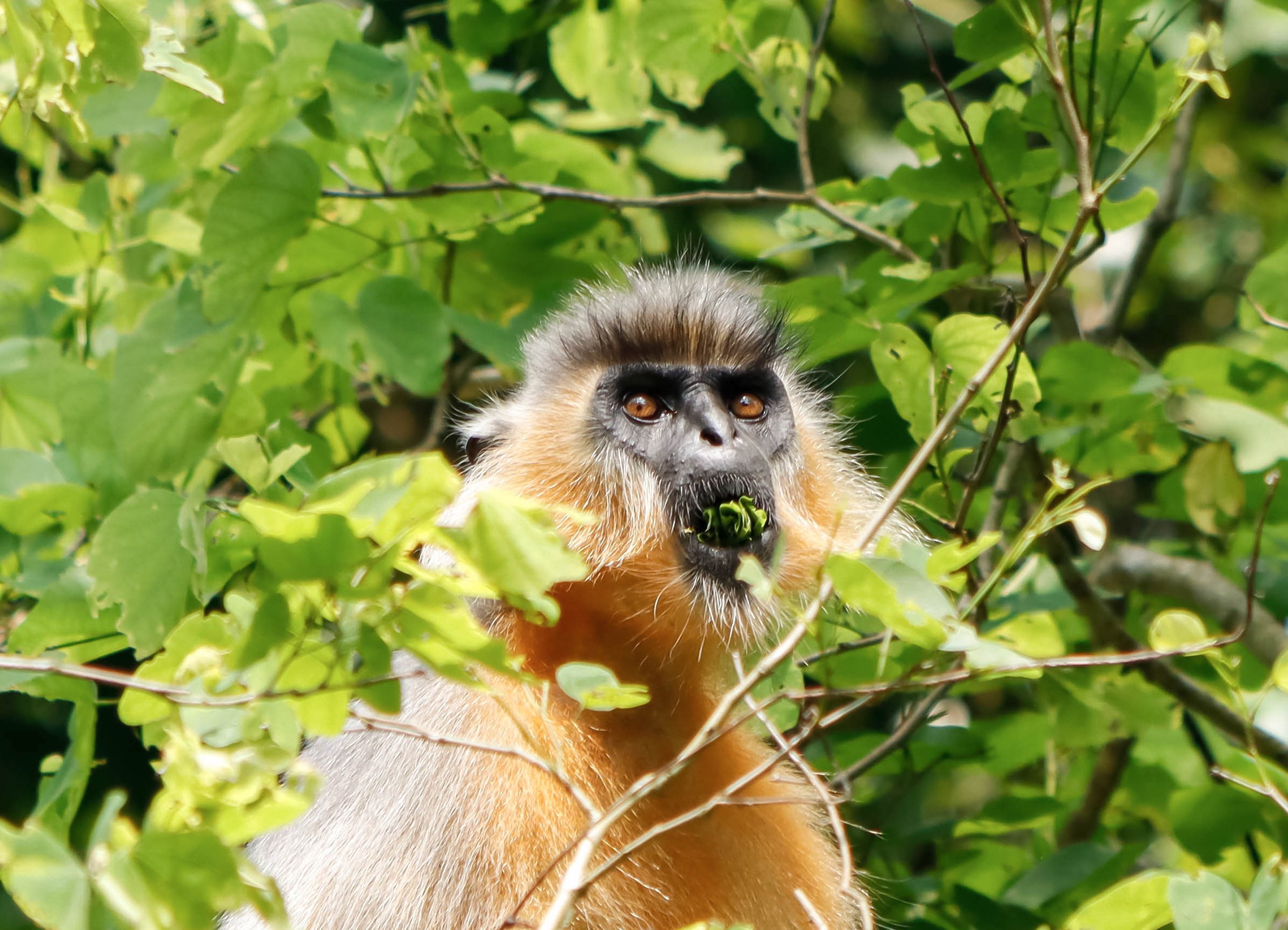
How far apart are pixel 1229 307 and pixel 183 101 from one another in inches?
254

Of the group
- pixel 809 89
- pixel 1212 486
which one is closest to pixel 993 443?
pixel 1212 486

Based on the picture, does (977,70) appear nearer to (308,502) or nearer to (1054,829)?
(308,502)

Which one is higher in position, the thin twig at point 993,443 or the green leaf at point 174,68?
the green leaf at point 174,68

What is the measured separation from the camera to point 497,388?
15.1ft

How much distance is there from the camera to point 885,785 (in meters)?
4.02

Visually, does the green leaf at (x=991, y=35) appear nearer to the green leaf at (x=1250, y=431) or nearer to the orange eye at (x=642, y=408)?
the green leaf at (x=1250, y=431)

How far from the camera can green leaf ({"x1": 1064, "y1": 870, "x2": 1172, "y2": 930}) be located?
1804 mm

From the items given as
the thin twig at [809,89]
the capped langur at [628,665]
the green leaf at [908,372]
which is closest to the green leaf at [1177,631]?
the capped langur at [628,665]

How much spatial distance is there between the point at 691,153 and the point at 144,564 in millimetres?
2523

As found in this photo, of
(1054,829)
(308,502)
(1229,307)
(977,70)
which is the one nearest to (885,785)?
(1054,829)

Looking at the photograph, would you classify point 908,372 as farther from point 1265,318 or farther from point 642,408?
point 1265,318

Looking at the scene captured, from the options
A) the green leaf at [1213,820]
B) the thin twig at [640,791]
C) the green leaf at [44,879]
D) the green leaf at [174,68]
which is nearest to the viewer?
the green leaf at [44,879]

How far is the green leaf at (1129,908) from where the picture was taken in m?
1.80

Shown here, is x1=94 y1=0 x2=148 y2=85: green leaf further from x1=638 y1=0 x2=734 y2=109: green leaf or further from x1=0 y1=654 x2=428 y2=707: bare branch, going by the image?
x1=638 y1=0 x2=734 y2=109: green leaf
